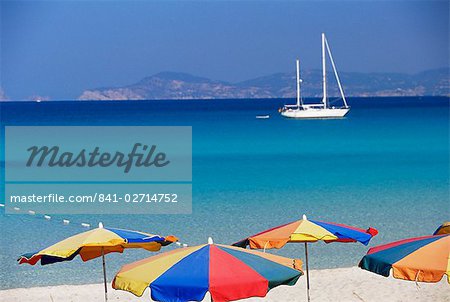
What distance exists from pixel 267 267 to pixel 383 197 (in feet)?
51.5

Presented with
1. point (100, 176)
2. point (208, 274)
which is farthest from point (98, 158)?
point (208, 274)

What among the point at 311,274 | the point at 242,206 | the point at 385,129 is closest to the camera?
the point at 311,274

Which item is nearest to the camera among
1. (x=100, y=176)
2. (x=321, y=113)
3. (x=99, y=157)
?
(x=100, y=176)

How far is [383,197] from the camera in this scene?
22.9 metres

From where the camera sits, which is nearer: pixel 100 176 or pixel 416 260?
pixel 416 260

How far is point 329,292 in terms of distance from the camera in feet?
38.5

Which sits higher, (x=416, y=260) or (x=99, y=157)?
(x=416, y=260)

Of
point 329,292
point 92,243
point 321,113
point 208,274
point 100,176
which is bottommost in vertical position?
point 321,113

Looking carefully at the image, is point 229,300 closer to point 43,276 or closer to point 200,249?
point 200,249

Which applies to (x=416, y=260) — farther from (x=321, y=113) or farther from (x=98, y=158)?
(x=321, y=113)

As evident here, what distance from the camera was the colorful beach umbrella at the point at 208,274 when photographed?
722cm

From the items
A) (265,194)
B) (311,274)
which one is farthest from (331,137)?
(311,274)

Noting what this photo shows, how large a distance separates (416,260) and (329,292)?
437cm

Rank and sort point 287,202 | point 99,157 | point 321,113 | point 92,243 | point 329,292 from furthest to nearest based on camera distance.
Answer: point 321,113 < point 99,157 < point 287,202 < point 329,292 < point 92,243
